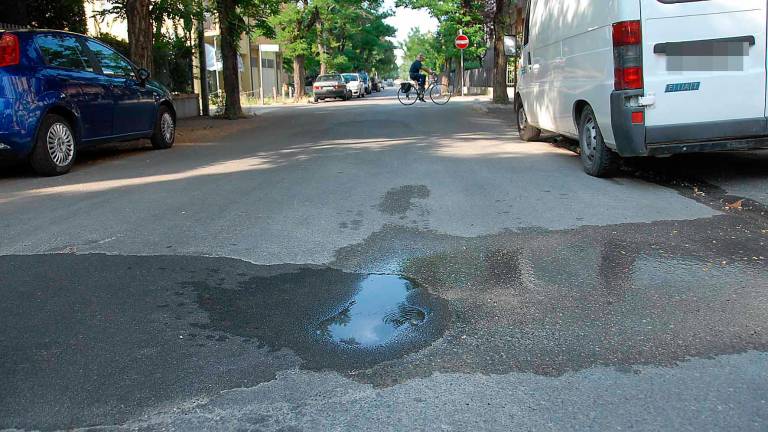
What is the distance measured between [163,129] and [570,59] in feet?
23.6

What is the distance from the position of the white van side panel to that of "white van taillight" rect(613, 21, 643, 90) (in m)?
0.10

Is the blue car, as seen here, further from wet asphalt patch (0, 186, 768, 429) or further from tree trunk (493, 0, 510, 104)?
tree trunk (493, 0, 510, 104)

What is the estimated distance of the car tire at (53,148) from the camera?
8.42 meters

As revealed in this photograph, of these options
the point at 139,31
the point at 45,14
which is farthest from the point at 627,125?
the point at 45,14

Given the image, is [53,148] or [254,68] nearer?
[53,148]

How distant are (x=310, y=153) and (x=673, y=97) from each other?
606 centimetres

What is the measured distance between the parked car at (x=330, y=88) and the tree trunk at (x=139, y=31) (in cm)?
2329

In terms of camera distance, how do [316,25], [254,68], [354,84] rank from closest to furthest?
[354,84], [316,25], [254,68]

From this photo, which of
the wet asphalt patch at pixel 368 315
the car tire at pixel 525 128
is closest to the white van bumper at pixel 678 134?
the wet asphalt patch at pixel 368 315

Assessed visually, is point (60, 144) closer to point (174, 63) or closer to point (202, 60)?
point (202, 60)

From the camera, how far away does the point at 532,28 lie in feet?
34.5

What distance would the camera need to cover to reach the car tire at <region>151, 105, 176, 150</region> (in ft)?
38.4

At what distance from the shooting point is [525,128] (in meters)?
12.2

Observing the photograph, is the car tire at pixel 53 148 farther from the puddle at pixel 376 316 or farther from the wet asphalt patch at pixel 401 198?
the puddle at pixel 376 316
